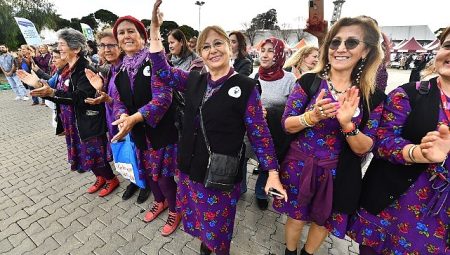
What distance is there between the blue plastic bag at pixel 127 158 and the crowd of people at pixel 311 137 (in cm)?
6

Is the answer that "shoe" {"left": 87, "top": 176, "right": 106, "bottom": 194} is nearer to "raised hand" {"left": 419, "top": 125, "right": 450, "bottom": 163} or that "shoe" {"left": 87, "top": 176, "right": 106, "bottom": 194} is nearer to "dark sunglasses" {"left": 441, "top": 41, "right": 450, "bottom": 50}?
"raised hand" {"left": 419, "top": 125, "right": 450, "bottom": 163}

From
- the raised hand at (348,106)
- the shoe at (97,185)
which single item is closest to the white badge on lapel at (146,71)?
the raised hand at (348,106)

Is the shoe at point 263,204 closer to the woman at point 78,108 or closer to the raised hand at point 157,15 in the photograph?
the woman at point 78,108

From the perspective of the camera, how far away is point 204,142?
192 cm

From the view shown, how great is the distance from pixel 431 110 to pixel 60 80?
361cm

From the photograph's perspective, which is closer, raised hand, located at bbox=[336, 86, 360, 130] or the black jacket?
raised hand, located at bbox=[336, 86, 360, 130]

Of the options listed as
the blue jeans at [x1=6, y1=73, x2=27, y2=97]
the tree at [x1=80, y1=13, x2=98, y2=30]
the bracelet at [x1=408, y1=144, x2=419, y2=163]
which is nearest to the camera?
the bracelet at [x1=408, y1=144, x2=419, y2=163]

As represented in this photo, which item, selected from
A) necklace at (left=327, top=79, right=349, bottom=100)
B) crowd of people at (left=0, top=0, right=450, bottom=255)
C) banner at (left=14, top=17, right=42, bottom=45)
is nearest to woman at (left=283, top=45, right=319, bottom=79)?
crowd of people at (left=0, top=0, right=450, bottom=255)

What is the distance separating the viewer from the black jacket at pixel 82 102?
9.12ft

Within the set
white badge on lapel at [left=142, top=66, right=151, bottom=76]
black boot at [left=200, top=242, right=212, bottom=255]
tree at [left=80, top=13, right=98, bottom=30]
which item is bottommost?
black boot at [left=200, top=242, right=212, bottom=255]

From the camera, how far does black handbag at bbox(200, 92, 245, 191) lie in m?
1.86

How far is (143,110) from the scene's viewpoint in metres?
2.22

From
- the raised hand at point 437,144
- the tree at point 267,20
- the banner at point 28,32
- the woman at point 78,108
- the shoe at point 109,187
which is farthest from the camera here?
the tree at point 267,20

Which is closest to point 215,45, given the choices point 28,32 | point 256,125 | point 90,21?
point 256,125
